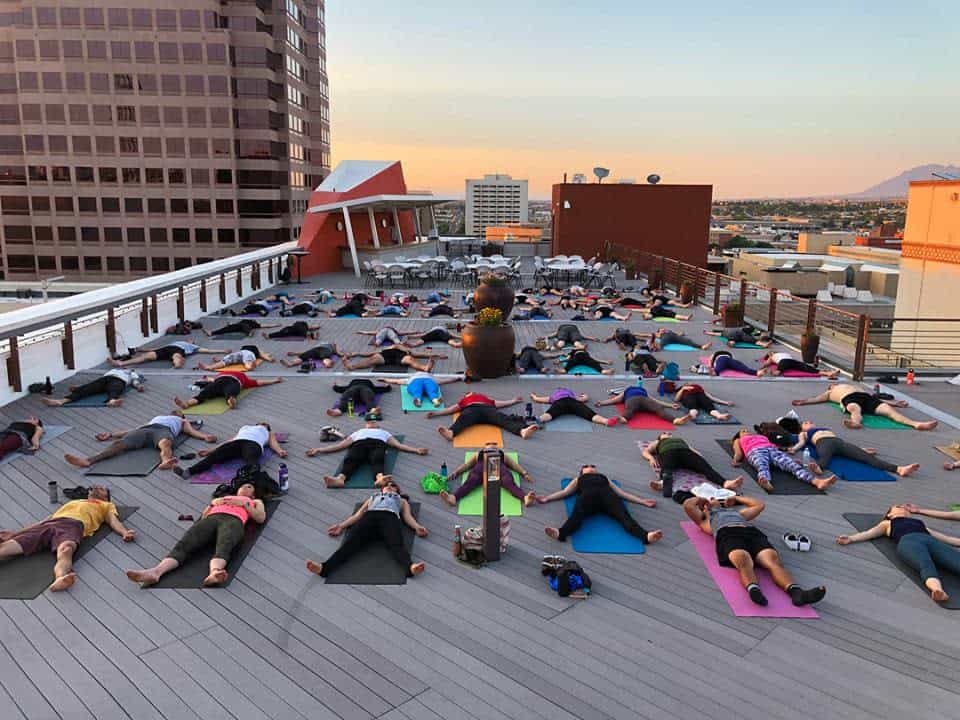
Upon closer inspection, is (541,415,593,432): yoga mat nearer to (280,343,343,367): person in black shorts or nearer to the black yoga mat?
the black yoga mat

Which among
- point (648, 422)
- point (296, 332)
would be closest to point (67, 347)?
point (296, 332)

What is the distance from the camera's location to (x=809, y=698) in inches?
169

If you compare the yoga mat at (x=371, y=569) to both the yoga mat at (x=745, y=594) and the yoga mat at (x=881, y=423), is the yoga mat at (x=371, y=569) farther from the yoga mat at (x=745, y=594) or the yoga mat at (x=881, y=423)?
the yoga mat at (x=881, y=423)

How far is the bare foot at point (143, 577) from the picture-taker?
17.8 ft

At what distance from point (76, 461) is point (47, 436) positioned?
55.1 inches

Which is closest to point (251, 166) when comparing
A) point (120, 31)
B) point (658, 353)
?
point (120, 31)

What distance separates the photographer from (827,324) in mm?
16344

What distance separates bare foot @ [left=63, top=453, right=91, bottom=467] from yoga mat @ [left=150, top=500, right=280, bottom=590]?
256 cm

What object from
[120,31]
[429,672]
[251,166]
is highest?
[120,31]

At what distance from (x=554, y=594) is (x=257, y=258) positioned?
19.6m

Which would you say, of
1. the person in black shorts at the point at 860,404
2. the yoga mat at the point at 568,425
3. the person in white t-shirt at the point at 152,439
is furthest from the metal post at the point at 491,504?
the person in black shorts at the point at 860,404

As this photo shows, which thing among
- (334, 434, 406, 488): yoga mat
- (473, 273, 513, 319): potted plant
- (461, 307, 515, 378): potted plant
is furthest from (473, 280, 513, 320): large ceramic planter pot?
(334, 434, 406, 488): yoga mat

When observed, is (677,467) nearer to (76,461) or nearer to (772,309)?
(76,461)

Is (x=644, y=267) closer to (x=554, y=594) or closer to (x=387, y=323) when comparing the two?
(x=387, y=323)
